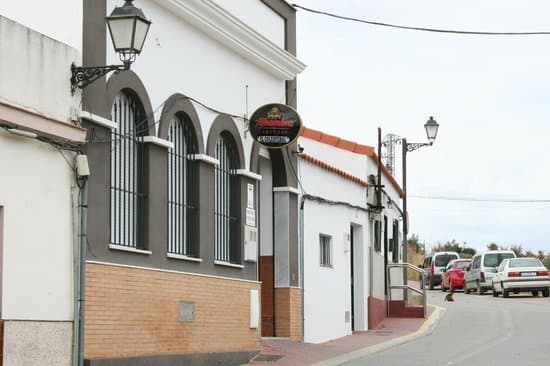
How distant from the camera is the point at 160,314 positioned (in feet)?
51.6

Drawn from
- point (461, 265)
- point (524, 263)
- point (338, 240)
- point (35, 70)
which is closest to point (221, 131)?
point (35, 70)

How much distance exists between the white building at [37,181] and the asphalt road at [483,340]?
7.19 m

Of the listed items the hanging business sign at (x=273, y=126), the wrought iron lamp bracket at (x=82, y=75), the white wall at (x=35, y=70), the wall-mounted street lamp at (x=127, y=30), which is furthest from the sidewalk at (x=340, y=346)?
the wall-mounted street lamp at (x=127, y=30)

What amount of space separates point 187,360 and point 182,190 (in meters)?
2.70

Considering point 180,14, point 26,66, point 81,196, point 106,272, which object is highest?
point 180,14

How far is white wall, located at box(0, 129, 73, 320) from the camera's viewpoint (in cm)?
1236

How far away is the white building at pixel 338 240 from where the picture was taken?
23.0m

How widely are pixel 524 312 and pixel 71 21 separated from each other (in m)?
20.8

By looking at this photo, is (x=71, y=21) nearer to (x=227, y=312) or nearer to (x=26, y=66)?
(x=26, y=66)

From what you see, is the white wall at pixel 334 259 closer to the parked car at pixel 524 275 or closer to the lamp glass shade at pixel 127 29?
the lamp glass shade at pixel 127 29

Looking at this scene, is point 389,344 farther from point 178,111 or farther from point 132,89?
point 132,89

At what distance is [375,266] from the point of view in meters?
29.0

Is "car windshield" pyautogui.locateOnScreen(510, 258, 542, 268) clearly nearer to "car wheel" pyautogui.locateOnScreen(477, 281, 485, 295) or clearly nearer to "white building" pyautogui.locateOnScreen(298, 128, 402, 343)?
"car wheel" pyautogui.locateOnScreen(477, 281, 485, 295)

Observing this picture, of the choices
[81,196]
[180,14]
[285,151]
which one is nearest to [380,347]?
[285,151]
